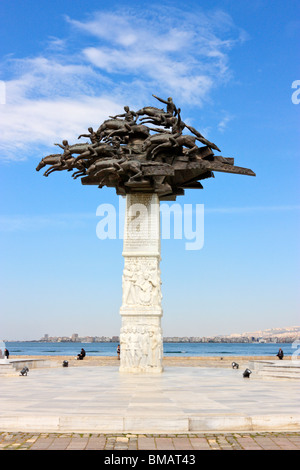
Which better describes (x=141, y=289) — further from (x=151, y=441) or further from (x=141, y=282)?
(x=151, y=441)

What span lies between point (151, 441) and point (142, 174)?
A: 10.3 metres

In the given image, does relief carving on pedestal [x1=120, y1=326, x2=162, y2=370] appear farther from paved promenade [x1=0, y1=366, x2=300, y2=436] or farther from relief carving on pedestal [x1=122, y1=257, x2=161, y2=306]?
paved promenade [x1=0, y1=366, x2=300, y2=436]

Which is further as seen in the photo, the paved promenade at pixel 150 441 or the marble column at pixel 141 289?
the marble column at pixel 141 289

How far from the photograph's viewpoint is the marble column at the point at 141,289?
1520 centimetres

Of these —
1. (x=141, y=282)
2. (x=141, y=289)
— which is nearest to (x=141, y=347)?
(x=141, y=289)

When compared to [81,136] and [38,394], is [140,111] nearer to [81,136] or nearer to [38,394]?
[81,136]

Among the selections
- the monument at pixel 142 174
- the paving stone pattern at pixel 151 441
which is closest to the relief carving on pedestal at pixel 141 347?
the monument at pixel 142 174

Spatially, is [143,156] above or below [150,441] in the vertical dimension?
above

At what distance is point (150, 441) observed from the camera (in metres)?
5.89

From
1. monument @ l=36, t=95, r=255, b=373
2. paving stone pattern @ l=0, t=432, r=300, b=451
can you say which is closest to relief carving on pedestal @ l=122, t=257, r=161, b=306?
monument @ l=36, t=95, r=255, b=373

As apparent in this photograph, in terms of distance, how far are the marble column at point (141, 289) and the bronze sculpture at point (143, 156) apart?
2.61ft

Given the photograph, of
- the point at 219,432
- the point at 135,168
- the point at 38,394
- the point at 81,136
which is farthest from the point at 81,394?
the point at 81,136

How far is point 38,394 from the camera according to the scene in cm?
969

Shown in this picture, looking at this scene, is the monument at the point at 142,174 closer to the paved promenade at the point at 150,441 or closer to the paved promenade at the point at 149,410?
the paved promenade at the point at 149,410
